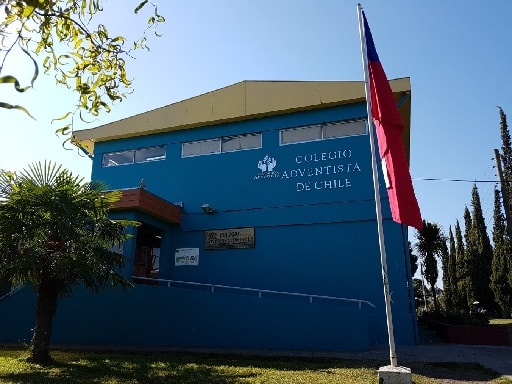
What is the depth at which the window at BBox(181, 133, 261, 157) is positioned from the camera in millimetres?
15898

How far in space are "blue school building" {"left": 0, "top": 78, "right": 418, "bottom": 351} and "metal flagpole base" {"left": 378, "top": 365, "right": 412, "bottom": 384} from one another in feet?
19.2

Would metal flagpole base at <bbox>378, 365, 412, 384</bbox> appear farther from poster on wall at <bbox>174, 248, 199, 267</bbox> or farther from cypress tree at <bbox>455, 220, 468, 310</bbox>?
cypress tree at <bbox>455, 220, 468, 310</bbox>

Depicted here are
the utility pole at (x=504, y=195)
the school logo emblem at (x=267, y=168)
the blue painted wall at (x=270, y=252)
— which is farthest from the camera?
the utility pole at (x=504, y=195)

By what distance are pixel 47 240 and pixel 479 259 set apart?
3574 cm

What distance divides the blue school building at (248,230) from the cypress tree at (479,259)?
2481 centimetres

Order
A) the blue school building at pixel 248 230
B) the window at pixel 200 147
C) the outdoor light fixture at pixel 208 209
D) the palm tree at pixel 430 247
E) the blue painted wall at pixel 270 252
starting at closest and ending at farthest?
1. the blue painted wall at pixel 270 252
2. the blue school building at pixel 248 230
3. the outdoor light fixture at pixel 208 209
4. the window at pixel 200 147
5. the palm tree at pixel 430 247

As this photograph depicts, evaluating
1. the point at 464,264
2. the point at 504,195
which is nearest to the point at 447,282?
the point at 464,264

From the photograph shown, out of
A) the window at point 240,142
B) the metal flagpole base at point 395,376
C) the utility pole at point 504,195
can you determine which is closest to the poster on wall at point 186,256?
the window at point 240,142

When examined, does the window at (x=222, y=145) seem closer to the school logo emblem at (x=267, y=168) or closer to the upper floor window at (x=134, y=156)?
the school logo emblem at (x=267, y=168)

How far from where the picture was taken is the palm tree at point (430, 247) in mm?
28125

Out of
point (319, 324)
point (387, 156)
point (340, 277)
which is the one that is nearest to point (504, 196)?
point (340, 277)

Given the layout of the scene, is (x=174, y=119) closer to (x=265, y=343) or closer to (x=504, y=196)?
(x=265, y=343)

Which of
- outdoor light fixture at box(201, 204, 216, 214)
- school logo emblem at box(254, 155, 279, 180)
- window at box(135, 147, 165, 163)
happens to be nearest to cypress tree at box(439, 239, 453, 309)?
school logo emblem at box(254, 155, 279, 180)

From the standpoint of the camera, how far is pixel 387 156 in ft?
20.8
